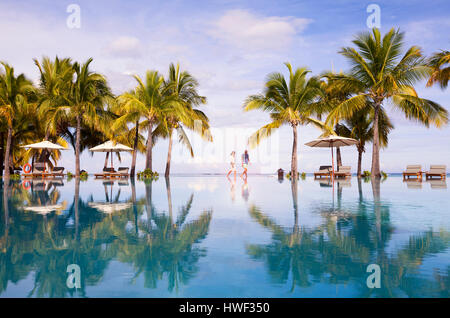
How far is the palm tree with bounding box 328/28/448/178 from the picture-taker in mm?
19875

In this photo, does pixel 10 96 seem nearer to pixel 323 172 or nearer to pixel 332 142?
pixel 332 142

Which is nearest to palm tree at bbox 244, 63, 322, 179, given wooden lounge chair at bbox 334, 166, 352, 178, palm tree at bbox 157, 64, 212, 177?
wooden lounge chair at bbox 334, 166, 352, 178

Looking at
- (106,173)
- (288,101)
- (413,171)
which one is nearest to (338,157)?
(413,171)

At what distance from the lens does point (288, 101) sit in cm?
2288

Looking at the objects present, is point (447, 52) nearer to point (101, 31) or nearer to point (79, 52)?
point (101, 31)

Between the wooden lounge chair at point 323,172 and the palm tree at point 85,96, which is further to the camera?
the wooden lounge chair at point 323,172

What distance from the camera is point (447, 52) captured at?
19.9 m

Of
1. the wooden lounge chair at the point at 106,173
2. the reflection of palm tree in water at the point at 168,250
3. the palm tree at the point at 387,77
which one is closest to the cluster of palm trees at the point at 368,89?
the palm tree at the point at 387,77

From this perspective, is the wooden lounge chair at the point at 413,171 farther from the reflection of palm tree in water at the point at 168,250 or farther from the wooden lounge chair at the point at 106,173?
the reflection of palm tree in water at the point at 168,250

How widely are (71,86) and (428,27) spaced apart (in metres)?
22.4

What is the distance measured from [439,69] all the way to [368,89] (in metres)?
3.94

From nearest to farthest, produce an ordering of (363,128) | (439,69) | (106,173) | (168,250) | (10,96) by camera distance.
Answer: (168,250)
(439,69)
(10,96)
(106,173)
(363,128)

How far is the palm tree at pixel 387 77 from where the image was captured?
19875 millimetres

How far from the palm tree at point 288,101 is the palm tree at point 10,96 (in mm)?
16026
